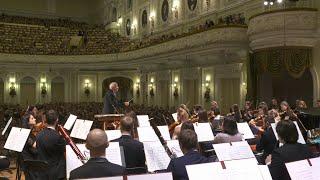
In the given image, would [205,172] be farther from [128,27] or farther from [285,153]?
[128,27]

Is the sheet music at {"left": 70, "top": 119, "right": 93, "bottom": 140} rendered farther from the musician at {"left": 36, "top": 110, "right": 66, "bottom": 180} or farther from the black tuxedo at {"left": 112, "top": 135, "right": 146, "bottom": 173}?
the black tuxedo at {"left": 112, "top": 135, "right": 146, "bottom": 173}

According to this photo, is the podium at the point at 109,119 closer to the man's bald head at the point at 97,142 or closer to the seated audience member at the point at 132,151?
the seated audience member at the point at 132,151

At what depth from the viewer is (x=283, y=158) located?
15.8 ft

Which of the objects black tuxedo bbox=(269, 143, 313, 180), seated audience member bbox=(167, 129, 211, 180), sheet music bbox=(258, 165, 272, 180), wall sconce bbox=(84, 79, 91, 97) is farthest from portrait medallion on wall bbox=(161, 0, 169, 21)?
sheet music bbox=(258, 165, 272, 180)

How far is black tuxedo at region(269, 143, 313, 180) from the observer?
15.6 ft

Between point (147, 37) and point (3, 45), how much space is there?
38.6ft

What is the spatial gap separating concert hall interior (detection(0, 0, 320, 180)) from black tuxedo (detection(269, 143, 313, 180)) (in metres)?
0.01

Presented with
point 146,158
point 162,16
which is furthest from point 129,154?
point 162,16

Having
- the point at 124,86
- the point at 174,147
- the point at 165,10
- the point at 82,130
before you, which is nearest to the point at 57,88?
the point at 124,86

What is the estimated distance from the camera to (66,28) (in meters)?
38.9

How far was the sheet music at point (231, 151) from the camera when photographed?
17.8ft

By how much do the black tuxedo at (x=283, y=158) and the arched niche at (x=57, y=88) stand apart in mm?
33409

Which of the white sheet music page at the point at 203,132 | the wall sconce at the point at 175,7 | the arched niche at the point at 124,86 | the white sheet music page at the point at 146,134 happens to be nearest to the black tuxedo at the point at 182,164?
the white sheet music page at the point at 146,134

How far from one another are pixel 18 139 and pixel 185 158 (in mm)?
3798
